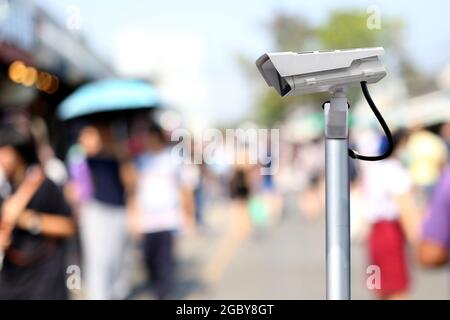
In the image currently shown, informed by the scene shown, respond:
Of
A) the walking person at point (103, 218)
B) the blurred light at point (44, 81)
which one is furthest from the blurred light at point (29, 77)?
the walking person at point (103, 218)

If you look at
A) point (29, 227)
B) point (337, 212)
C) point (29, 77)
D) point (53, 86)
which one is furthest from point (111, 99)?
point (53, 86)

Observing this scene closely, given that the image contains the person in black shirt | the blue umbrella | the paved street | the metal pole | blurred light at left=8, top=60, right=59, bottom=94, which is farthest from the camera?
blurred light at left=8, top=60, right=59, bottom=94

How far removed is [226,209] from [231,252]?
6.95 meters

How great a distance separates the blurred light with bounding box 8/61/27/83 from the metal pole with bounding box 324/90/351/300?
7729 millimetres

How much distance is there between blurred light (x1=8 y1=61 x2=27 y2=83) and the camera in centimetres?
902

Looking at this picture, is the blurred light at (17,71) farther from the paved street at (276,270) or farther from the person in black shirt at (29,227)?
the person in black shirt at (29,227)

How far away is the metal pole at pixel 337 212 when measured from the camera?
1.58 m

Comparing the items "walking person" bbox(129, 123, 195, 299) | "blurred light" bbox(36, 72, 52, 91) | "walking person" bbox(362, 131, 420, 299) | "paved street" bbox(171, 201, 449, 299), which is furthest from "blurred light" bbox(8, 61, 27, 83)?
"walking person" bbox(362, 131, 420, 299)

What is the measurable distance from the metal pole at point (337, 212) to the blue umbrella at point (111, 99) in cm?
366

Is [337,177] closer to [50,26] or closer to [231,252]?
[231,252]

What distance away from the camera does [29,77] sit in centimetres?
985

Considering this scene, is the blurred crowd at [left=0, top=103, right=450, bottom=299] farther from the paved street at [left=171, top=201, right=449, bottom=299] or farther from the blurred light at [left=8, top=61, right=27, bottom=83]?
the blurred light at [left=8, top=61, right=27, bottom=83]

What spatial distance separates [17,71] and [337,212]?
8407 millimetres
